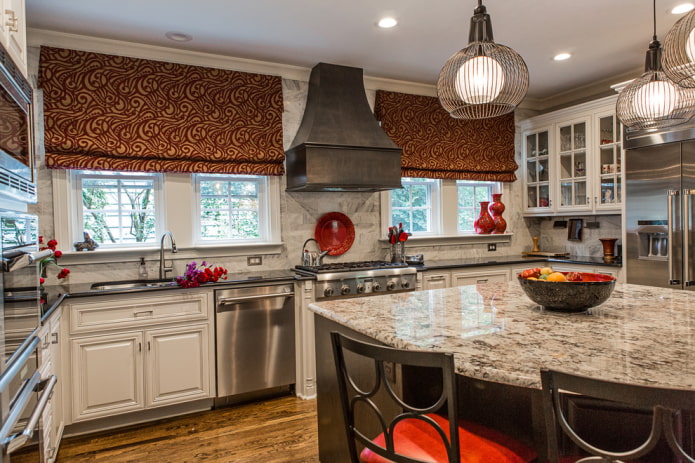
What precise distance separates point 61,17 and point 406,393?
10.3 feet

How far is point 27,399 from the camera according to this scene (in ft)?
5.28

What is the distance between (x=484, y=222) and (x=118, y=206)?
11.5 ft

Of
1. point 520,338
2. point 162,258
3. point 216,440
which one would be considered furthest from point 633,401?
point 162,258

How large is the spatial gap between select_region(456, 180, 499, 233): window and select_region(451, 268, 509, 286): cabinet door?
2.40 feet

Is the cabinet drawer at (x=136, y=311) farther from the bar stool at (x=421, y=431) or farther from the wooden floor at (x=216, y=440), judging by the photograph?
the bar stool at (x=421, y=431)

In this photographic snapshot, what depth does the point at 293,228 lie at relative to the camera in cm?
405

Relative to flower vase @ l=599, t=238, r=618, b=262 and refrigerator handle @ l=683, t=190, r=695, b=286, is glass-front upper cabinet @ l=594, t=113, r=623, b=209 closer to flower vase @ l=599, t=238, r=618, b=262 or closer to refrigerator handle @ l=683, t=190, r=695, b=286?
flower vase @ l=599, t=238, r=618, b=262

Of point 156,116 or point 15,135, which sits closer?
point 15,135

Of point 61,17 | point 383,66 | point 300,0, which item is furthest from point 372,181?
point 61,17

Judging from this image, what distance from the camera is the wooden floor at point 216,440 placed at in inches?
102

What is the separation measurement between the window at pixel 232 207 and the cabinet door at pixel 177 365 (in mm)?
955

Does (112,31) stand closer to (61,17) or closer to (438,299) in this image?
(61,17)

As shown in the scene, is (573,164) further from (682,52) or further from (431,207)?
(682,52)

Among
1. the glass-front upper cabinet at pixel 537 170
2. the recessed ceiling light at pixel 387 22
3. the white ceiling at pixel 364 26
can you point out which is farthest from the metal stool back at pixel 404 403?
the glass-front upper cabinet at pixel 537 170
